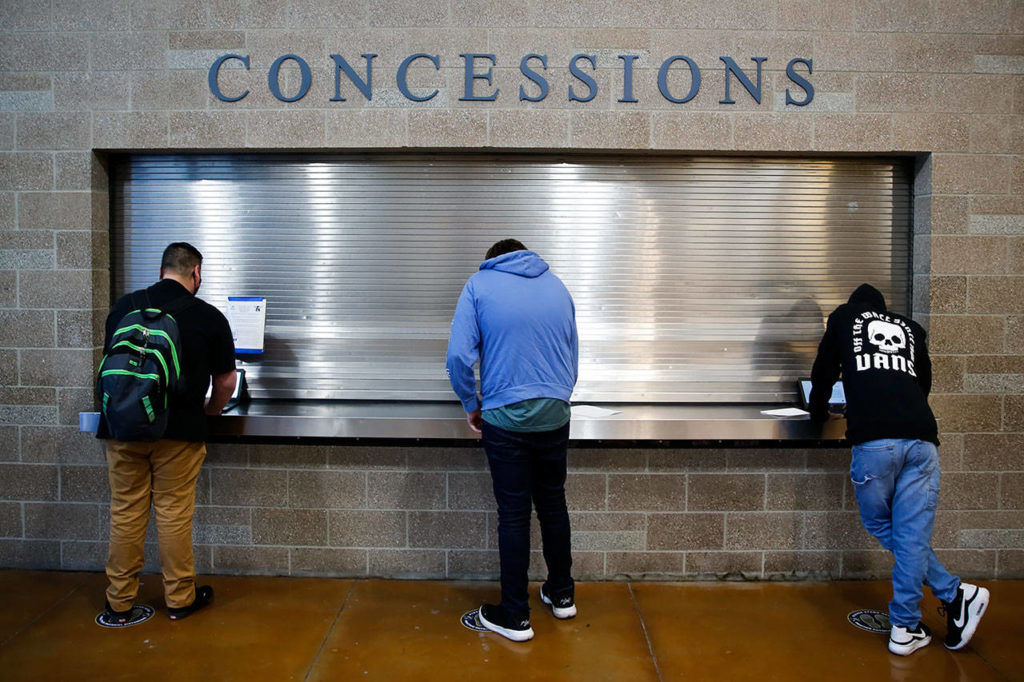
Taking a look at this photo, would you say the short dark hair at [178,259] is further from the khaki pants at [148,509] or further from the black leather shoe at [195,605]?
the black leather shoe at [195,605]

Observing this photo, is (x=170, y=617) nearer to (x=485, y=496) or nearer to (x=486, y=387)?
(x=485, y=496)

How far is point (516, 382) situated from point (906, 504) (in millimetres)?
1906

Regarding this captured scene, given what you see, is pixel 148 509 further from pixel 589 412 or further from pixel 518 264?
pixel 589 412

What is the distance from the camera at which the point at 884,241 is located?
473cm

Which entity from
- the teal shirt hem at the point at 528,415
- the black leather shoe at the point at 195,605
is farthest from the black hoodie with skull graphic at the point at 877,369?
the black leather shoe at the point at 195,605

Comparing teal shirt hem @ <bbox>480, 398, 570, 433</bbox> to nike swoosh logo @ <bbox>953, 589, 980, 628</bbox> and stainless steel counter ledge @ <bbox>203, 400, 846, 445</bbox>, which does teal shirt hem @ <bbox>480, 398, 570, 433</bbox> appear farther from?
nike swoosh logo @ <bbox>953, 589, 980, 628</bbox>

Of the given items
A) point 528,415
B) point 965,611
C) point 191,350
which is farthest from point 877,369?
point 191,350

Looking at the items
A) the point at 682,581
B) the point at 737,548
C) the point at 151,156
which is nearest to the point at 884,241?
the point at 737,548

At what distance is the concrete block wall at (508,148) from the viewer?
4402mm

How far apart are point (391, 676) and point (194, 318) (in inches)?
75.9

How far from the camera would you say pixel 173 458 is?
387 cm

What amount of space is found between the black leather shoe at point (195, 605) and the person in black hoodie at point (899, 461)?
3.36 m

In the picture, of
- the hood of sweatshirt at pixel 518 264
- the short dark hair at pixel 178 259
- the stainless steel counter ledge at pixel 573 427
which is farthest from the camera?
the stainless steel counter ledge at pixel 573 427

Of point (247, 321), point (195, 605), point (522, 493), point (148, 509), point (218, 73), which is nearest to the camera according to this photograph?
point (522, 493)
